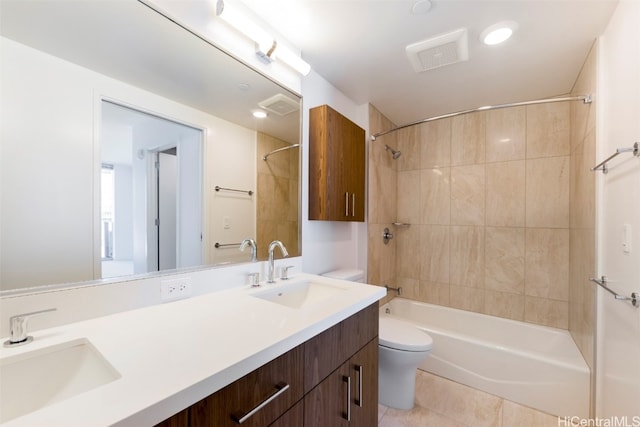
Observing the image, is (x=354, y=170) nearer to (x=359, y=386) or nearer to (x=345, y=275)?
(x=345, y=275)

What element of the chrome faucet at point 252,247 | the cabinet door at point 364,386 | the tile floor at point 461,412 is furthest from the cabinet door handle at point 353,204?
the tile floor at point 461,412

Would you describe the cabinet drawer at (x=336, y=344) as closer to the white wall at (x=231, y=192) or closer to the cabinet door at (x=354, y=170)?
the white wall at (x=231, y=192)

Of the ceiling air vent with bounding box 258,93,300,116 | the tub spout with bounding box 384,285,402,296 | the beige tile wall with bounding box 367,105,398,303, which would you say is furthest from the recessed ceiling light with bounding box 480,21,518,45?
the tub spout with bounding box 384,285,402,296

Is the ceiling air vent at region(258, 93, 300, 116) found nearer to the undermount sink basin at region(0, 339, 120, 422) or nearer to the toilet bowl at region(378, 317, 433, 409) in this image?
the undermount sink basin at region(0, 339, 120, 422)

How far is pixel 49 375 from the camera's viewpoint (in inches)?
26.9

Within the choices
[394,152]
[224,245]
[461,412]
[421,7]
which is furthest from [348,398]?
[394,152]

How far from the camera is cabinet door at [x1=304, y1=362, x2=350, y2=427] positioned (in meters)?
0.87

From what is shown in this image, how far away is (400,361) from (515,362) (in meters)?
0.87

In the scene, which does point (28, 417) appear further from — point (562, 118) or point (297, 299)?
point (562, 118)

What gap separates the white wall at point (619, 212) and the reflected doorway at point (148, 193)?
6.35 feet

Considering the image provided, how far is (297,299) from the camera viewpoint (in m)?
1.45

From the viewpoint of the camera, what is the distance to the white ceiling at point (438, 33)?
4.42 ft

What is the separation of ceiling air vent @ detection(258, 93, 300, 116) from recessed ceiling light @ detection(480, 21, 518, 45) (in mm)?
1181

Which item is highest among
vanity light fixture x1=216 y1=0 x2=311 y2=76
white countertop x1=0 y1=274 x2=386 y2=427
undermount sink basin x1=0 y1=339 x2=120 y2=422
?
vanity light fixture x1=216 y1=0 x2=311 y2=76
